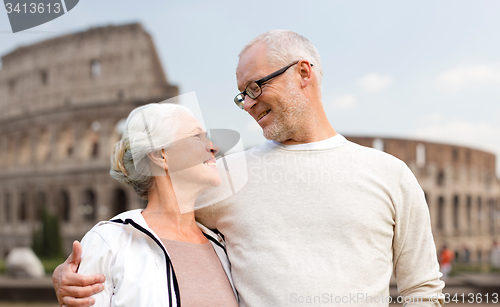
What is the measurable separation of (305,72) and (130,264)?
113 cm

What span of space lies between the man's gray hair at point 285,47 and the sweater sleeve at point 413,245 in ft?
2.36

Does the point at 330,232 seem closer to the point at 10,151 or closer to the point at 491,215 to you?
the point at 10,151

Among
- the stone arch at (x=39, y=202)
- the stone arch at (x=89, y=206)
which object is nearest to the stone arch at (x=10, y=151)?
the stone arch at (x=39, y=202)

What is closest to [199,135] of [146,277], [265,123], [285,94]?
[265,123]

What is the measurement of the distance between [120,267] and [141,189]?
42 centimetres

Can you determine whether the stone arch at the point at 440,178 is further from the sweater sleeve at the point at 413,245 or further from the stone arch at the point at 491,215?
the sweater sleeve at the point at 413,245

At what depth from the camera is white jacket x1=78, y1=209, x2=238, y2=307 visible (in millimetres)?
1540

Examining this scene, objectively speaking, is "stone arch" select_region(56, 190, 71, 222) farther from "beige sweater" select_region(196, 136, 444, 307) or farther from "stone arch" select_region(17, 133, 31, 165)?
"beige sweater" select_region(196, 136, 444, 307)

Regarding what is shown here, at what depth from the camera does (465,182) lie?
85.9ft

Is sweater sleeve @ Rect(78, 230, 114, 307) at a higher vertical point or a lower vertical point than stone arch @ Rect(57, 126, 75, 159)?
higher

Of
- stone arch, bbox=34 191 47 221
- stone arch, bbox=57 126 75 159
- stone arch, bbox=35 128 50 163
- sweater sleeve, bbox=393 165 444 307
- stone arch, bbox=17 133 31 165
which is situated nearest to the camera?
sweater sleeve, bbox=393 165 444 307

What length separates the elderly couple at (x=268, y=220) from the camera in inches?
63.2

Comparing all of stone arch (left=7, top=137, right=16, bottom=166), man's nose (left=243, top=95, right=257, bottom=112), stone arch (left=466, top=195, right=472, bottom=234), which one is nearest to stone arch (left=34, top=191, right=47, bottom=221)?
stone arch (left=7, top=137, right=16, bottom=166)

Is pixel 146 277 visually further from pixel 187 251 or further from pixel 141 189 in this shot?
pixel 141 189
